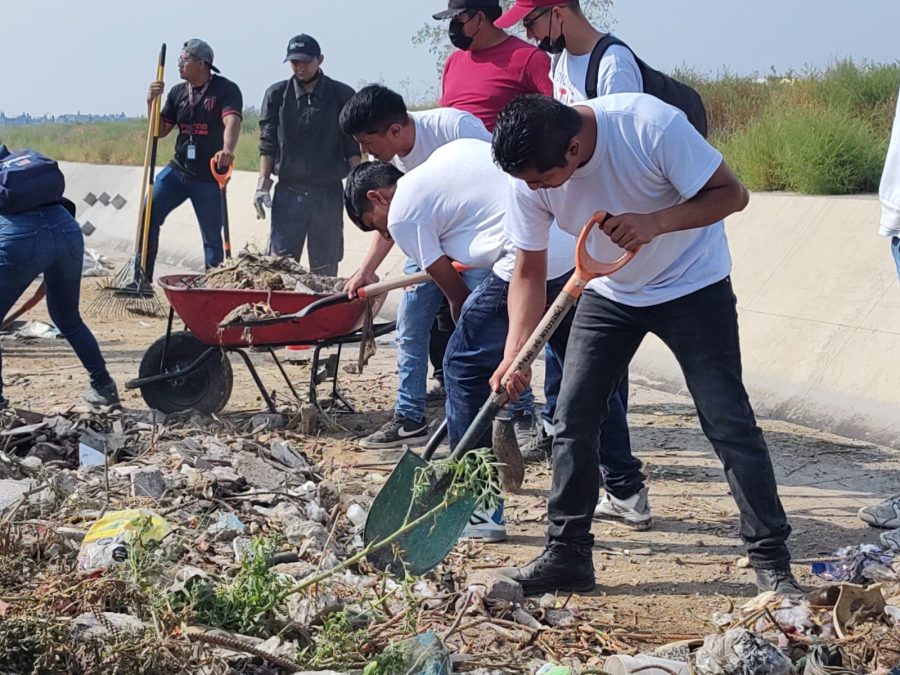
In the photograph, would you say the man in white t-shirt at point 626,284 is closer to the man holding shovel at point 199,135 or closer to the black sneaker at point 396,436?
the black sneaker at point 396,436

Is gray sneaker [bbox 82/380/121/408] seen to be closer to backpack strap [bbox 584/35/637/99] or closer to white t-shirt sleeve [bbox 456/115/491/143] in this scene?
white t-shirt sleeve [bbox 456/115/491/143]

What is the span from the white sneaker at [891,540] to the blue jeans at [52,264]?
4.34m

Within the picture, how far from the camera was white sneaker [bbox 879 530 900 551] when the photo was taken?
4297mm

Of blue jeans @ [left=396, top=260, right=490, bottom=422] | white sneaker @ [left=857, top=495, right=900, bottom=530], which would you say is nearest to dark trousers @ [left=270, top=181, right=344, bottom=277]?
blue jeans @ [left=396, top=260, right=490, bottom=422]

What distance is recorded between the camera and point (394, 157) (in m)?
5.64

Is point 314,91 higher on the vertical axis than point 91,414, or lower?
higher

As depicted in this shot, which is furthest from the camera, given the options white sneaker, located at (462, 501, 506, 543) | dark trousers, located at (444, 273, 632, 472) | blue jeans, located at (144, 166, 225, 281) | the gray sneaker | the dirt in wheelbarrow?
blue jeans, located at (144, 166, 225, 281)

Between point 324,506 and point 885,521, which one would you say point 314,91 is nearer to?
point 324,506

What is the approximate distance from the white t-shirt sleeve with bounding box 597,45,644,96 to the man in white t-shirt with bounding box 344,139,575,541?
1.89 ft

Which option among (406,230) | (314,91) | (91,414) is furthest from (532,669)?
(314,91)

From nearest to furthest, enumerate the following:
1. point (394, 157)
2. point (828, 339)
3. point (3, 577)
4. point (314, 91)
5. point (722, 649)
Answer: point (722, 649)
point (3, 577)
point (394, 157)
point (828, 339)
point (314, 91)

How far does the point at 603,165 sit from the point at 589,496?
3.81ft

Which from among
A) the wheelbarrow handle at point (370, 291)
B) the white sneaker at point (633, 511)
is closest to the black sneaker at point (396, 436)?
the wheelbarrow handle at point (370, 291)

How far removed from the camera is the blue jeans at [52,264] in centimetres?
622
